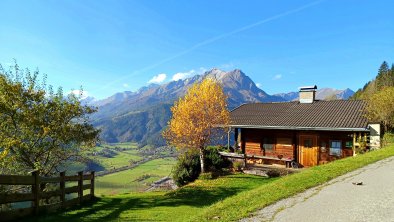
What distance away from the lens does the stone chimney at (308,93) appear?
1360 inches

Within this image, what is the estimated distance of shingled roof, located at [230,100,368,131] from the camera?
26625 millimetres

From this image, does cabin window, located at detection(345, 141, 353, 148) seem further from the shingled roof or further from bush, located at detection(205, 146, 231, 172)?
bush, located at detection(205, 146, 231, 172)

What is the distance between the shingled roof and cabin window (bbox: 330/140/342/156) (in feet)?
5.56

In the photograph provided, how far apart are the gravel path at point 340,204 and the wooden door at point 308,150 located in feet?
51.3

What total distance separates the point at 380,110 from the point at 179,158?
1765 cm

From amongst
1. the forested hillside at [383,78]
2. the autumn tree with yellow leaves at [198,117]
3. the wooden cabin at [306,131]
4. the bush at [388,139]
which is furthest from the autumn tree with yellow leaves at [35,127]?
the forested hillside at [383,78]

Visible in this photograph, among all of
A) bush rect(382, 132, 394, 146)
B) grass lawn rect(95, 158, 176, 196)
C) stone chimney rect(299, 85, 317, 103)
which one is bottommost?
grass lawn rect(95, 158, 176, 196)

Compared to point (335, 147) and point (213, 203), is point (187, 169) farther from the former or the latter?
point (213, 203)

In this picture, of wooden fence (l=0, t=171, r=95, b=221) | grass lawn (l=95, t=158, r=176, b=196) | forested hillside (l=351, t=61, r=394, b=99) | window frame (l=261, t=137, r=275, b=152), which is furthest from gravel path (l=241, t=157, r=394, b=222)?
grass lawn (l=95, t=158, r=176, b=196)

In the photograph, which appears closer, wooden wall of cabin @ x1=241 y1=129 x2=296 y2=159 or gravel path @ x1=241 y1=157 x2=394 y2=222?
gravel path @ x1=241 y1=157 x2=394 y2=222

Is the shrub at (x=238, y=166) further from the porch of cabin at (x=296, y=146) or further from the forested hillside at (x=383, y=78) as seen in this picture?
the forested hillside at (x=383, y=78)

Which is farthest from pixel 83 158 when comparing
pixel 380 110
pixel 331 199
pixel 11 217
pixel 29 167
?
pixel 380 110

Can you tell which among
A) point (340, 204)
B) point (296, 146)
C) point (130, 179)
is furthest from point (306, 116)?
point (130, 179)

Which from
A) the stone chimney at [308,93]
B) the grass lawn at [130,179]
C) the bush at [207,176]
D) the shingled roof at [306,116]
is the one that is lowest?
the grass lawn at [130,179]
